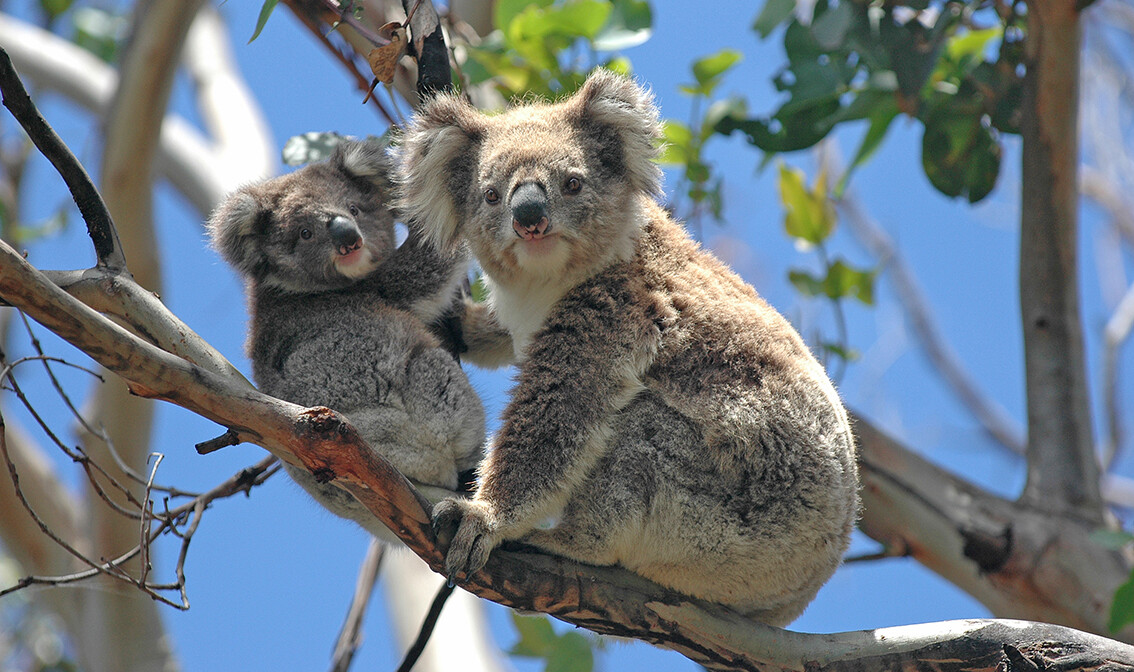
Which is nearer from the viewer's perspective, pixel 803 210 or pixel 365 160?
pixel 365 160

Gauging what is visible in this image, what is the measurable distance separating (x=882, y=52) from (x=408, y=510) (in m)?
2.79

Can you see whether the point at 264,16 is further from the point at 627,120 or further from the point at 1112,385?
the point at 1112,385

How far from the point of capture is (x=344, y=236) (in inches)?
114

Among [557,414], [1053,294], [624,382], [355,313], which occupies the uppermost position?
[1053,294]

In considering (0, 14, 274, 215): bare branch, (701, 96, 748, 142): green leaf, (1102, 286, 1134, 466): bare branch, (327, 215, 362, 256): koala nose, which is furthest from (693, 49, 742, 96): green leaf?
(1102, 286, 1134, 466): bare branch

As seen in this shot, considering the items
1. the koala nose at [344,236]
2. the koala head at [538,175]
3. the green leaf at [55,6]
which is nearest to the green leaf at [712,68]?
the koala head at [538,175]

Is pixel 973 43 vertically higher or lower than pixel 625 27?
higher

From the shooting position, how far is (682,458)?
2660 mm

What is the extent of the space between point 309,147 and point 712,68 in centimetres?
180

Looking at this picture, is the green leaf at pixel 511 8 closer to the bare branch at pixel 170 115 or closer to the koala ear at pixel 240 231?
the koala ear at pixel 240 231

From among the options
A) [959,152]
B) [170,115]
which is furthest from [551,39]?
[170,115]

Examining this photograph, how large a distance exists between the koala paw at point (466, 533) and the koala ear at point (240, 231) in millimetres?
1188

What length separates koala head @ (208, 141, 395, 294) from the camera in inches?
117

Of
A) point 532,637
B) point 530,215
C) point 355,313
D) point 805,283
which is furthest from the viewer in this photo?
point 805,283
